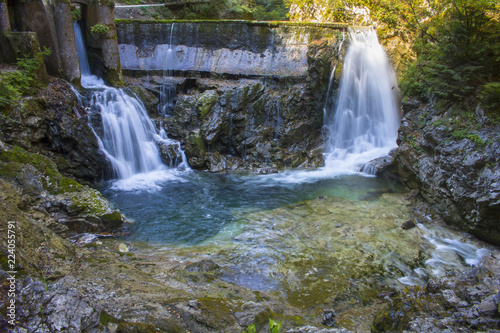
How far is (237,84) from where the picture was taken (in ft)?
45.0

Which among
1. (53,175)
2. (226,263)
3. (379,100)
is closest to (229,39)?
(379,100)

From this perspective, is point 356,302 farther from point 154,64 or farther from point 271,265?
point 154,64

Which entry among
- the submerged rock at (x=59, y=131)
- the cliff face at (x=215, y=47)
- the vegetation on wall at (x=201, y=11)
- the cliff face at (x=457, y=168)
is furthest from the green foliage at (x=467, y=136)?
the vegetation on wall at (x=201, y=11)

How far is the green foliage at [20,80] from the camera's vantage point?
8.06 m

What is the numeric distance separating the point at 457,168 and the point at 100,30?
13256mm

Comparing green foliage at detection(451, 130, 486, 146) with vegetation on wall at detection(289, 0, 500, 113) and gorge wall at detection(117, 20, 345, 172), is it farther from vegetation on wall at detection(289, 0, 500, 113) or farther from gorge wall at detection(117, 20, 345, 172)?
gorge wall at detection(117, 20, 345, 172)

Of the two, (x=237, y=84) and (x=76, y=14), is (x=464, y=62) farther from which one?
(x=76, y=14)

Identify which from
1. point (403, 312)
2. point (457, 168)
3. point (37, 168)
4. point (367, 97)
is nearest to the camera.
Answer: point (403, 312)

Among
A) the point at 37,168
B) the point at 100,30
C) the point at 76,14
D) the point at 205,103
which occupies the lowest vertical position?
the point at 37,168

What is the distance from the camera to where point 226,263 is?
576 cm

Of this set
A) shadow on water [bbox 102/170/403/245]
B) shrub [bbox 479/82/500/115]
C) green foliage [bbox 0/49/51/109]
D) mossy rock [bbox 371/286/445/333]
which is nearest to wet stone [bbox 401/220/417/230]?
shadow on water [bbox 102/170/403/245]

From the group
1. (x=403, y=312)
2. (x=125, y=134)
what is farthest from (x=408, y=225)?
(x=125, y=134)

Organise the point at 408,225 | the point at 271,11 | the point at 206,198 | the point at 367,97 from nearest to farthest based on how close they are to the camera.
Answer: the point at 408,225 < the point at 206,198 < the point at 367,97 < the point at 271,11

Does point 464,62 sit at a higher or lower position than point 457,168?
higher
